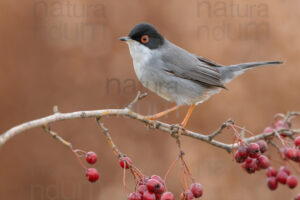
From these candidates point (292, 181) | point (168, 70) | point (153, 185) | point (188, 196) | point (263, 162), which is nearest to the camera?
point (153, 185)

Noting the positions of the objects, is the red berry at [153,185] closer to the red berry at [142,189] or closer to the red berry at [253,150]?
the red berry at [142,189]

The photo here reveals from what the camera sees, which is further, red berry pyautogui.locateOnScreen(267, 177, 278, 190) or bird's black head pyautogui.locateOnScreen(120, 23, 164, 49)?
bird's black head pyautogui.locateOnScreen(120, 23, 164, 49)

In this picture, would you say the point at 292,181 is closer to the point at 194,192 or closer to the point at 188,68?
the point at 194,192

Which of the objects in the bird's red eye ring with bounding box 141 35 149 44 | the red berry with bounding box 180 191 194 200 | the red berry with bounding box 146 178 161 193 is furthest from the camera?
the bird's red eye ring with bounding box 141 35 149 44

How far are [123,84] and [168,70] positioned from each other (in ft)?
6.18

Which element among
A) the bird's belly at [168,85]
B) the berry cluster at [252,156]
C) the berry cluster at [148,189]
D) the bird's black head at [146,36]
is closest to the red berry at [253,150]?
the berry cluster at [252,156]

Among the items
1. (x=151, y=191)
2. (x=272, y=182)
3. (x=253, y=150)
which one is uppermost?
(x=253, y=150)

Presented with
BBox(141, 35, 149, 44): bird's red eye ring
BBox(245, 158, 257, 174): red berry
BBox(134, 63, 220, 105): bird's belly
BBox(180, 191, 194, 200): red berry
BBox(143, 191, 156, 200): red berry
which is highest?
BBox(141, 35, 149, 44): bird's red eye ring

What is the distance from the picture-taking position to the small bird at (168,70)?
14.1 feet

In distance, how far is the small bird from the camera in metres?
4.29

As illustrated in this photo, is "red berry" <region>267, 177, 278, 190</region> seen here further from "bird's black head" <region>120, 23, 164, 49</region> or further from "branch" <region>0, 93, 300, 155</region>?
"bird's black head" <region>120, 23, 164, 49</region>

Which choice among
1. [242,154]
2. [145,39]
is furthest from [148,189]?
[145,39]

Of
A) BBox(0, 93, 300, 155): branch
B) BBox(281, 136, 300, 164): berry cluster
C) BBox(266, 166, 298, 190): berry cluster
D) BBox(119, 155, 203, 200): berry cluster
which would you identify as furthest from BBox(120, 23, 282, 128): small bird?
BBox(119, 155, 203, 200): berry cluster

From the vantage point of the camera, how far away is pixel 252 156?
117 inches
